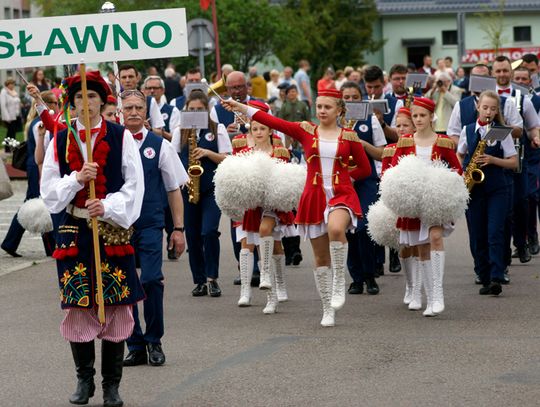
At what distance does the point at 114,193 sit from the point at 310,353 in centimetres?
239

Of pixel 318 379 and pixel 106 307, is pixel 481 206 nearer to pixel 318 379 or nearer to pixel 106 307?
pixel 318 379

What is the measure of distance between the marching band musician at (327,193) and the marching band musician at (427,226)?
2.32 feet

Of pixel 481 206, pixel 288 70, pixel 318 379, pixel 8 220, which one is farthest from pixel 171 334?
pixel 288 70


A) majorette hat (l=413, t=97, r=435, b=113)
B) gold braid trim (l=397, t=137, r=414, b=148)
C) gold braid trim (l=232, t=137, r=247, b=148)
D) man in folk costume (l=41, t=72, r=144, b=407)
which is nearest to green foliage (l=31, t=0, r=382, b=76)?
gold braid trim (l=232, t=137, r=247, b=148)

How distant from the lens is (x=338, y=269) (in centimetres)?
1094

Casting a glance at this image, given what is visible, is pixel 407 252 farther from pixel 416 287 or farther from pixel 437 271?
pixel 437 271

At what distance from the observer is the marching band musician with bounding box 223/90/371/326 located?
432 inches

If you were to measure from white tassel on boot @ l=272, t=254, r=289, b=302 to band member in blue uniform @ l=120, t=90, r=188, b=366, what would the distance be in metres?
2.90

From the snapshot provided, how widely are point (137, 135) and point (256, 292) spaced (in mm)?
4119

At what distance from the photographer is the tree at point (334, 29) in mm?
65438

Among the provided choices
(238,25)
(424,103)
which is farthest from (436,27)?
(424,103)

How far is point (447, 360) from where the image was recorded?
30.2 feet

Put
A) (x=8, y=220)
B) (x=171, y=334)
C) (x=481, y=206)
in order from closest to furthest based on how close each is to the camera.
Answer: (x=171, y=334) < (x=481, y=206) < (x=8, y=220)

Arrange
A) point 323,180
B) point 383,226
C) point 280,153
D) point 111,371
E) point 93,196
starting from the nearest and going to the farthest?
point 93,196, point 111,371, point 323,180, point 383,226, point 280,153
